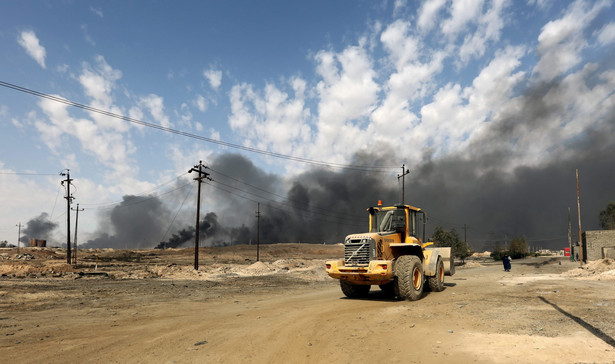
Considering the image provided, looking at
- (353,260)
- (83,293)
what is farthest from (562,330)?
(83,293)

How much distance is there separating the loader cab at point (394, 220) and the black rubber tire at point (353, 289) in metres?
2.31

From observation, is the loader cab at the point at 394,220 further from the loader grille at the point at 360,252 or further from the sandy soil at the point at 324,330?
the sandy soil at the point at 324,330

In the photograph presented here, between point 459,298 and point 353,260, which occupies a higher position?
point 353,260

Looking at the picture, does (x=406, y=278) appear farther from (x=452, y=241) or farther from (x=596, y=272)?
(x=452, y=241)

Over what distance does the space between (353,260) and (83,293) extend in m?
14.0

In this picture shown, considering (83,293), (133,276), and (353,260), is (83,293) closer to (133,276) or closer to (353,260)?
(133,276)

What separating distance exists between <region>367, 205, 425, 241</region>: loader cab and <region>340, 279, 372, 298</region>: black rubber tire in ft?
7.59

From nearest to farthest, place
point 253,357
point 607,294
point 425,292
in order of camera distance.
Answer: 1. point 253,357
2. point 607,294
3. point 425,292

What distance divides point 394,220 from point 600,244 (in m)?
48.3

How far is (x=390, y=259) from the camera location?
13602 mm

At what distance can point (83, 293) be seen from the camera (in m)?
17.9

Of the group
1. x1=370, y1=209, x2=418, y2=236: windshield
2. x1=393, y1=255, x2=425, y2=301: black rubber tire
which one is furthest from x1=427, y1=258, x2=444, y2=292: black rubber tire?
x1=393, y1=255, x2=425, y2=301: black rubber tire

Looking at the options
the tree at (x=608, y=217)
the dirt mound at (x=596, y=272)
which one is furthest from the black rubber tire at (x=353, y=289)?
the tree at (x=608, y=217)

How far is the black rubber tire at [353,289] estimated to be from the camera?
14266 mm
